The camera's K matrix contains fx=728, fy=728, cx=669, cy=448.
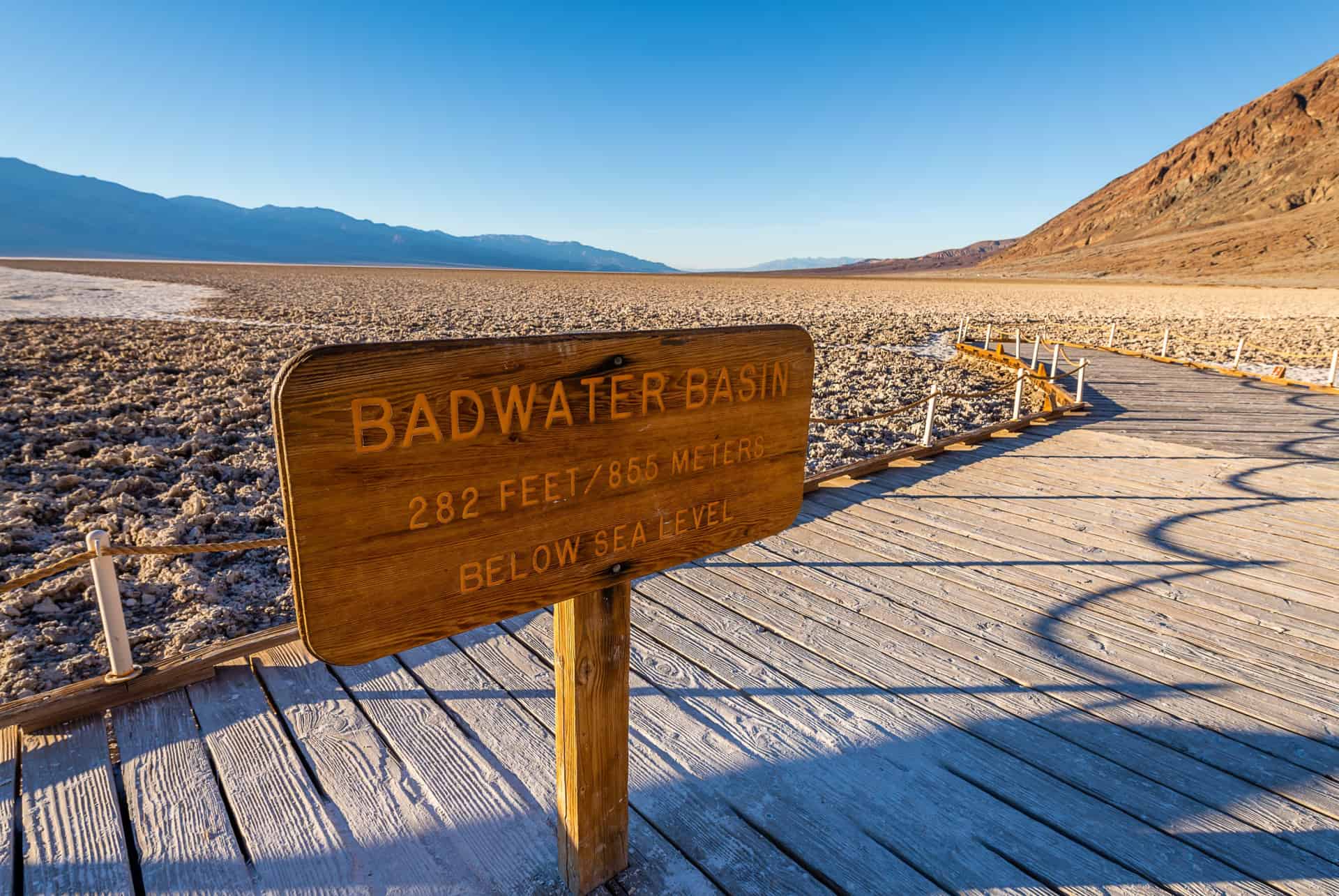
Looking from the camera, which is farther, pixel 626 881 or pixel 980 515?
pixel 980 515

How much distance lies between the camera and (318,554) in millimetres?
1309

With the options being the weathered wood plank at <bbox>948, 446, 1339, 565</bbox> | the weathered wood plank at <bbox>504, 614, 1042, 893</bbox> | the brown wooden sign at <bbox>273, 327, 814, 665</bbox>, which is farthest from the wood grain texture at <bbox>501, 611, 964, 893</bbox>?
the weathered wood plank at <bbox>948, 446, 1339, 565</bbox>

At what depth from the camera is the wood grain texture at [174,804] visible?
204cm

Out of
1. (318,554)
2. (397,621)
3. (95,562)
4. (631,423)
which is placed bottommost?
(95,562)

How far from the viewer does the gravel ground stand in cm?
443

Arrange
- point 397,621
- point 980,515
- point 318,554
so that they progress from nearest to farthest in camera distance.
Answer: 1. point 318,554
2. point 397,621
3. point 980,515

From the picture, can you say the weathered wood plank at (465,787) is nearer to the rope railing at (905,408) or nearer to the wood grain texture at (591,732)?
the wood grain texture at (591,732)

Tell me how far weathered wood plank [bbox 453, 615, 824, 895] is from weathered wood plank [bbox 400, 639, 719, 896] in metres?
0.04

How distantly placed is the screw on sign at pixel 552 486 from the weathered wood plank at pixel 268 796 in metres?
0.70

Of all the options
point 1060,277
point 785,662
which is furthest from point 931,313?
point 1060,277

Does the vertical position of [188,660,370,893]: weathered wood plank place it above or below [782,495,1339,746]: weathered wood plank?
below

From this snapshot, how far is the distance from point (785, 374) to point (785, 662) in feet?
5.40

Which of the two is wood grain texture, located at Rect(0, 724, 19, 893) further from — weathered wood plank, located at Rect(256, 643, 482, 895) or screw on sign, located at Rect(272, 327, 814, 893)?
screw on sign, located at Rect(272, 327, 814, 893)

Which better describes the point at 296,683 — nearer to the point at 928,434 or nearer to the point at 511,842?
the point at 511,842
